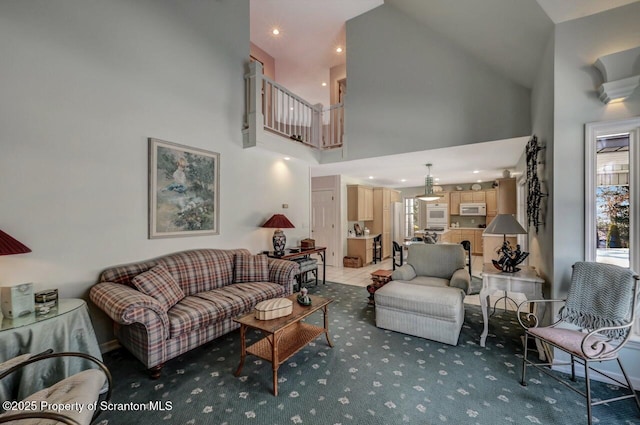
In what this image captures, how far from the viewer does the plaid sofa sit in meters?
2.08

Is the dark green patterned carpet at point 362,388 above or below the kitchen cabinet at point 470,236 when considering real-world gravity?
below

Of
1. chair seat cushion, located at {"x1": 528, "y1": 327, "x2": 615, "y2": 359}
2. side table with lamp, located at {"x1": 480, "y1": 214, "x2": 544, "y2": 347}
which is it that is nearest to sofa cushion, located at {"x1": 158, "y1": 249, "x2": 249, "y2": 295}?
side table with lamp, located at {"x1": 480, "y1": 214, "x2": 544, "y2": 347}

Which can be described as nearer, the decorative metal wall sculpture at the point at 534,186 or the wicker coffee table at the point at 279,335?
the wicker coffee table at the point at 279,335

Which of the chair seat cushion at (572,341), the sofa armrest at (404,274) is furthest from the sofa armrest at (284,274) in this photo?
the chair seat cushion at (572,341)

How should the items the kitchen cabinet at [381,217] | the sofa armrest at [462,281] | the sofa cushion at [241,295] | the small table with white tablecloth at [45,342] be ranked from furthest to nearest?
the kitchen cabinet at [381,217] < the sofa armrest at [462,281] < the sofa cushion at [241,295] < the small table with white tablecloth at [45,342]

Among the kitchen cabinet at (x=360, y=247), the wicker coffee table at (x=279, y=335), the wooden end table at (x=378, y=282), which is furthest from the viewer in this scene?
the kitchen cabinet at (x=360, y=247)

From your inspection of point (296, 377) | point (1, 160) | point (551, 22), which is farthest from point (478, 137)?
point (1, 160)

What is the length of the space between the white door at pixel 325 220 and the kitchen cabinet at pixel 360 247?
45 cm

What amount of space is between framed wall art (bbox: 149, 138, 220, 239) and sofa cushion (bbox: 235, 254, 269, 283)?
603 millimetres

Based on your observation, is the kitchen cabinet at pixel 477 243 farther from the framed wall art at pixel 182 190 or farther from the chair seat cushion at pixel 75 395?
the chair seat cushion at pixel 75 395

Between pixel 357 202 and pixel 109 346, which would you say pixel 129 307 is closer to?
pixel 109 346

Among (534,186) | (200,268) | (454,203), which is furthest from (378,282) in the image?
(454,203)

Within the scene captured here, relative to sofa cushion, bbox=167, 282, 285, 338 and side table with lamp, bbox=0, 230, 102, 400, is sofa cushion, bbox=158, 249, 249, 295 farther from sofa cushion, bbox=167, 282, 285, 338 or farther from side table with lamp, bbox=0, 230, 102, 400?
side table with lamp, bbox=0, 230, 102, 400

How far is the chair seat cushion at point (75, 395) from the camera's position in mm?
1163
